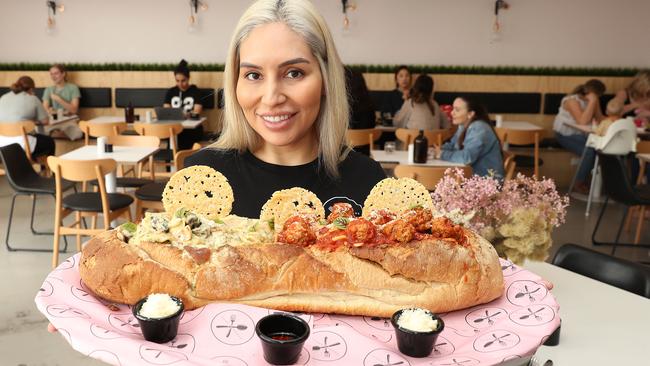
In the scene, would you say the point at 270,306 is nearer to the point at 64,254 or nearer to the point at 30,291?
the point at 30,291

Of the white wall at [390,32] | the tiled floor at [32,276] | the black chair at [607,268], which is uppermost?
the white wall at [390,32]

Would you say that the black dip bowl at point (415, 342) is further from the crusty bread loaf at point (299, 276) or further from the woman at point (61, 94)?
the woman at point (61, 94)

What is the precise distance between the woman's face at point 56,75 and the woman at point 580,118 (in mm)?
7087

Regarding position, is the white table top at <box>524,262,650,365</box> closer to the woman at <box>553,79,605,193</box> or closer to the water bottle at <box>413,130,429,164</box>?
the water bottle at <box>413,130,429,164</box>

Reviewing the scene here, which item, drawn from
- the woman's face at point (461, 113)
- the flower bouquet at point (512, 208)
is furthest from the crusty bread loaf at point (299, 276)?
the woman's face at point (461, 113)

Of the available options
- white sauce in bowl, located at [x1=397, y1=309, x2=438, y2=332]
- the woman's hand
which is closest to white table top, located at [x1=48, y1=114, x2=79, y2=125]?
the woman's hand

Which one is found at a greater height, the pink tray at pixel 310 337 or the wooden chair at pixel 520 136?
the pink tray at pixel 310 337

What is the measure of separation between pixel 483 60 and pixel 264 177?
25.3ft

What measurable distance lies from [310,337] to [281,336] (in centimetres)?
9

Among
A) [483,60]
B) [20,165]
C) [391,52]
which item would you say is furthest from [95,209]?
[483,60]

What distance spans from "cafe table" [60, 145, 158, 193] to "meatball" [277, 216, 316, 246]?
11.3 feet

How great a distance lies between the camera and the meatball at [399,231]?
4.52 ft

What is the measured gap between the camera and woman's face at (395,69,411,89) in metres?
8.03

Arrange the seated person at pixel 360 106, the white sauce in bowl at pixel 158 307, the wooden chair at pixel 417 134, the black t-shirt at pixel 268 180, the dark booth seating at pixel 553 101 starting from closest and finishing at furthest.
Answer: the white sauce in bowl at pixel 158 307, the black t-shirt at pixel 268 180, the seated person at pixel 360 106, the wooden chair at pixel 417 134, the dark booth seating at pixel 553 101
